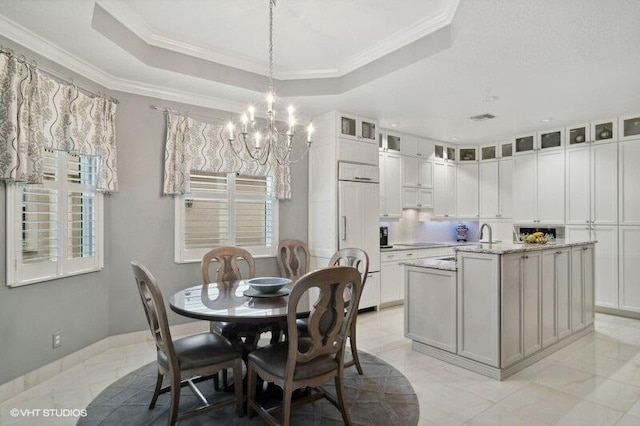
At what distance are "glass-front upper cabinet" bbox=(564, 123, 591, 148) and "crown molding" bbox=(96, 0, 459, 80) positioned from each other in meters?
3.56

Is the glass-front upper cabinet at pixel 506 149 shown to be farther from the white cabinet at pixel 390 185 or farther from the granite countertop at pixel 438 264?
the granite countertop at pixel 438 264

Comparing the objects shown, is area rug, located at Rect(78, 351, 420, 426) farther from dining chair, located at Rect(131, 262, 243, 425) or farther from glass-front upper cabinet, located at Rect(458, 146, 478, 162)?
glass-front upper cabinet, located at Rect(458, 146, 478, 162)

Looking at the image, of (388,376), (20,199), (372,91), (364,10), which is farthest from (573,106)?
(20,199)

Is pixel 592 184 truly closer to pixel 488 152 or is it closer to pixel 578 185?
pixel 578 185

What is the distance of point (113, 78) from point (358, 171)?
9.74ft

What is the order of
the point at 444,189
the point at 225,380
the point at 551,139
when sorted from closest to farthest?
the point at 225,380
the point at 551,139
the point at 444,189

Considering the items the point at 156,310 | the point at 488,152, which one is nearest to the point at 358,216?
the point at 156,310

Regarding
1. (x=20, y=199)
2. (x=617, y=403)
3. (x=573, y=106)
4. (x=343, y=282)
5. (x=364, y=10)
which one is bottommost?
(x=617, y=403)

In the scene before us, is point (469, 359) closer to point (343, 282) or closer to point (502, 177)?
point (343, 282)

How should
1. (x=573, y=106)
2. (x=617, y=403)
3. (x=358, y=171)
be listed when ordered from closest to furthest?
→ (x=617, y=403) < (x=573, y=106) < (x=358, y=171)

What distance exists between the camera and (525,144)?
5828 millimetres

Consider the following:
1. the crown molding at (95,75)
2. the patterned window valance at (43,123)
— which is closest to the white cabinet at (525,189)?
the crown molding at (95,75)

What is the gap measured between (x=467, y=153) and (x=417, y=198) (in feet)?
5.17

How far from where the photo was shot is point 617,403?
8.50 ft
